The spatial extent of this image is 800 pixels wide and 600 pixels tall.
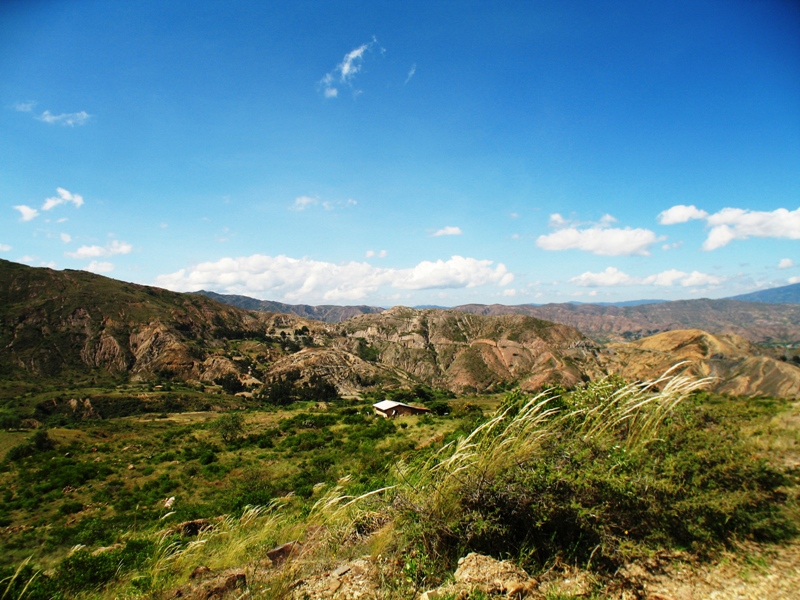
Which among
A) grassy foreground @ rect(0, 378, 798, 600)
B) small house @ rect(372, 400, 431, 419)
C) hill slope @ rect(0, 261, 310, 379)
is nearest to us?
A: grassy foreground @ rect(0, 378, 798, 600)

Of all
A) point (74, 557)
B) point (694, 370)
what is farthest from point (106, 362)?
point (694, 370)

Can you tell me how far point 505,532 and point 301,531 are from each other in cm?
362

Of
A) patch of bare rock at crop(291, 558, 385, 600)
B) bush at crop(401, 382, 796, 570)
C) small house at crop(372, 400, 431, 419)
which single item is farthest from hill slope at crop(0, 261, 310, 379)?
bush at crop(401, 382, 796, 570)

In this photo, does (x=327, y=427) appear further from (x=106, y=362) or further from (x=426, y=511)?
(x=106, y=362)

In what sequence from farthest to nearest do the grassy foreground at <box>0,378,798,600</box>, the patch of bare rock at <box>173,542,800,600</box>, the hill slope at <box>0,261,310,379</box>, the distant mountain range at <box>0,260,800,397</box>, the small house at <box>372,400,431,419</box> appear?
the hill slope at <box>0,261,310,379</box> → the distant mountain range at <box>0,260,800,397</box> → the small house at <box>372,400,431,419</box> → the grassy foreground at <box>0,378,798,600</box> → the patch of bare rock at <box>173,542,800,600</box>

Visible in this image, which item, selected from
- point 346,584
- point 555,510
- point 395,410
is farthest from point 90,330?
point 555,510

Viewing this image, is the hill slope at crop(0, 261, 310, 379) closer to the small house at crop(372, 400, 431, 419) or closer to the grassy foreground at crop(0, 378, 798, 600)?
the small house at crop(372, 400, 431, 419)

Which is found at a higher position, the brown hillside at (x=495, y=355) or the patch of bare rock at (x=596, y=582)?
the patch of bare rock at (x=596, y=582)

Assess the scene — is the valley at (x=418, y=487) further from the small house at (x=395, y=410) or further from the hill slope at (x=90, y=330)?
the hill slope at (x=90, y=330)

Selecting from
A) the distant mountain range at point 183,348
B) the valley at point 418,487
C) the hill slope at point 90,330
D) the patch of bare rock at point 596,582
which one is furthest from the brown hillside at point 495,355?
the patch of bare rock at point 596,582

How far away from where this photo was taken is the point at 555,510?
3.98m

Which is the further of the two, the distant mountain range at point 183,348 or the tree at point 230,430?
the distant mountain range at point 183,348

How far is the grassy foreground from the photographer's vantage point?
397 centimetres

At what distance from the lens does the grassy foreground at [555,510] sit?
3.97 meters
